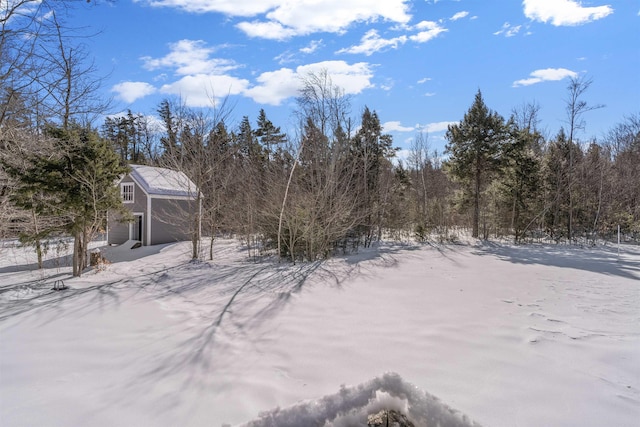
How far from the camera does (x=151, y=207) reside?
17.2 metres

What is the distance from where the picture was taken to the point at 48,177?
8.09m

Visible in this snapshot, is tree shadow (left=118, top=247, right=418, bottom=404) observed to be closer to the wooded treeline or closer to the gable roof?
the wooded treeline

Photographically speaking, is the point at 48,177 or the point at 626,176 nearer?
the point at 48,177

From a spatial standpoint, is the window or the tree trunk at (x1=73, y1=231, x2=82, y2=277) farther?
the window

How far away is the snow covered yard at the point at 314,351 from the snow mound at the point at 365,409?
0.04ft

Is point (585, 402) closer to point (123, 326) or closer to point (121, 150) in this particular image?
point (123, 326)

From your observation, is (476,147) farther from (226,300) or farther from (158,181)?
(158,181)

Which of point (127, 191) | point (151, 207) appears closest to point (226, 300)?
point (151, 207)

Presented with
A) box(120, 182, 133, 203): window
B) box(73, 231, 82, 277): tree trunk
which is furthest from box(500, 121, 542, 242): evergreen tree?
box(120, 182, 133, 203): window

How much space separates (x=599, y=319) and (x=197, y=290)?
6.13 meters

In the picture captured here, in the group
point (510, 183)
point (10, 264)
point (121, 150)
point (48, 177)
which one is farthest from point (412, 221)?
point (121, 150)

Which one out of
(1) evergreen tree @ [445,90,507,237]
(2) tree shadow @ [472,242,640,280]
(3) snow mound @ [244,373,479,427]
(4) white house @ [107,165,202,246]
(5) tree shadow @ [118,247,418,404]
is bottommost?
(5) tree shadow @ [118,247,418,404]

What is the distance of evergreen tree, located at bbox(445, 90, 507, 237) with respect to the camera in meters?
16.0

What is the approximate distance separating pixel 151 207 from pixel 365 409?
57.3 feet
